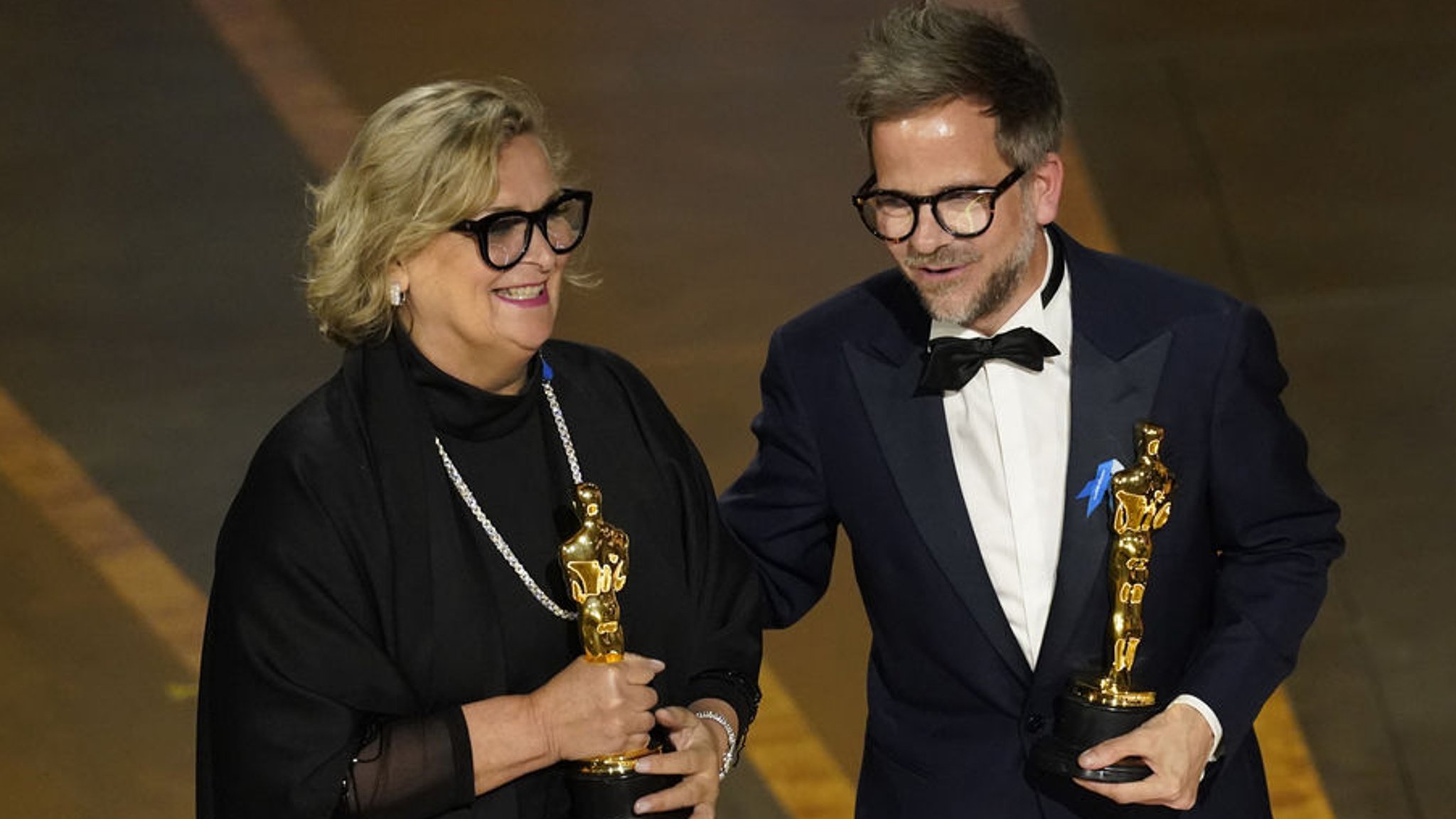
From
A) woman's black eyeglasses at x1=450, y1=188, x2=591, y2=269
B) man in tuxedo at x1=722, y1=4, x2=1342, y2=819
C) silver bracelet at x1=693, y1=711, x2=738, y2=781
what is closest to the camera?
woman's black eyeglasses at x1=450, y1=188, x2=591, y2=269

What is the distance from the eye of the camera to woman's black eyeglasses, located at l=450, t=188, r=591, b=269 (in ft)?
10.1

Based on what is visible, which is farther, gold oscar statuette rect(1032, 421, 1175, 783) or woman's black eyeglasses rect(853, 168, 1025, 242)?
woman's black eyeglasses rect(853, 168, 1025, 242)

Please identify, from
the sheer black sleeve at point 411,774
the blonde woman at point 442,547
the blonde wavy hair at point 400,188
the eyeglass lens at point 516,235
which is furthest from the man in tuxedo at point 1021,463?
the sheer black sleeve at point 411,774

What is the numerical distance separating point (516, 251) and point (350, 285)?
0.24 metres

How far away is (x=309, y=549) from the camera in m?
2.98

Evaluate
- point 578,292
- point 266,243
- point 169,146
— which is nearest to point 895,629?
point 578,292

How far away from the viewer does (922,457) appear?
11.3ft

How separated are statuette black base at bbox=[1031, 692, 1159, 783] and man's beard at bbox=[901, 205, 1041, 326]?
0.60 m

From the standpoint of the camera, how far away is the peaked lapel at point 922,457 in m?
3.37

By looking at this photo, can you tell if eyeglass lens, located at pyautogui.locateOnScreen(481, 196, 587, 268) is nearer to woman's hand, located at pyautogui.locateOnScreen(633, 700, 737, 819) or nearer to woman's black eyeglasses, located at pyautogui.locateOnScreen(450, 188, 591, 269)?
woman's black eyeglasses, located at pyautogui.locateOnScreen(450, 188, 591, 269)

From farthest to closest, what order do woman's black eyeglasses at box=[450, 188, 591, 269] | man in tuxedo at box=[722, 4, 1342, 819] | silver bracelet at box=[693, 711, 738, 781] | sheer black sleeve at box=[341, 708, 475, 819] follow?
man in tuxedo at box=[722, 4, 1342, 819] → silver bracelet at box=[693, 711, 738, 781] → woman's black eyeglasses at box=[450, 188, 591, 269] → sheer black sleeve at box=[341, 708, 475, 819]

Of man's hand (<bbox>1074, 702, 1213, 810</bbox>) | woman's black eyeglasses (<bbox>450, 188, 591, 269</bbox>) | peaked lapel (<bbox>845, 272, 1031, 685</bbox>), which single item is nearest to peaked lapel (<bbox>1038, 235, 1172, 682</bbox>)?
peaked lapel (<bbox>845, 272, 1031, 685</bbox>)

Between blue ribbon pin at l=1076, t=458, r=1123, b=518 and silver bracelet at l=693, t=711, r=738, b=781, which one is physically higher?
blue ribbon pin at l=1076, t=458, r=1123, b=518

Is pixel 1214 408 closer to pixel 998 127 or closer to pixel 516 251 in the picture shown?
pixel 998 127
